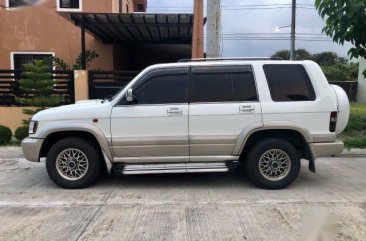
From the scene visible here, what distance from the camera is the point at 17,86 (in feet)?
42.2

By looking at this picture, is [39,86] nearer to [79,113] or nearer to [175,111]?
[79,113]

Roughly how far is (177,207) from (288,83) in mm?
2615

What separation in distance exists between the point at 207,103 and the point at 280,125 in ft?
3.75

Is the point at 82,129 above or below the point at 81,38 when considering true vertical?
below

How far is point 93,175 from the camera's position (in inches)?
266

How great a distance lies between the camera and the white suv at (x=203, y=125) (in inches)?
262

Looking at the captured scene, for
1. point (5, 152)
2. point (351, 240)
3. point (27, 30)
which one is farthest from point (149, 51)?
point (351, 240)

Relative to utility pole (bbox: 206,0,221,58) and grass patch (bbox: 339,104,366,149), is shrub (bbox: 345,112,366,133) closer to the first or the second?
grass patch (bbox: 339,104,366,149)

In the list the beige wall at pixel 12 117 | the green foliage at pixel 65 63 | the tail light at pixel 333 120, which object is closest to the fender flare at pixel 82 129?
the tail light at pixel 333 120

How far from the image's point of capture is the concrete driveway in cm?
487

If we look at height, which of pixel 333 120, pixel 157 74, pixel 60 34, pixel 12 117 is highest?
pixel 60 34

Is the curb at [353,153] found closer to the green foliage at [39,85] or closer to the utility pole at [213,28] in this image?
the utility pole at [213,28]

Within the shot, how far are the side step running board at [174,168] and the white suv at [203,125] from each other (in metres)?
0.02

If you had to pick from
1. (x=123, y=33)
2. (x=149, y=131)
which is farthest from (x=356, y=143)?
(x=123, y=33)
